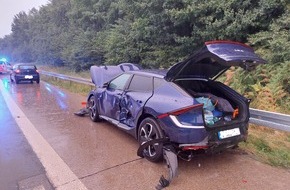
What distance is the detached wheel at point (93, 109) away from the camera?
6.86 meters

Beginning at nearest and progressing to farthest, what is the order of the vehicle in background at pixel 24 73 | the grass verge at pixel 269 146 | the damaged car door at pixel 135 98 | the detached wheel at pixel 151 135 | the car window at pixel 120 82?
the detached wheel at pixel 151 135 < the grass verge at pixel 269 146 < the damaged car door at pixel 135 98 < the car window at pixel 120 82 < the vehicle in background at pixel 24 73

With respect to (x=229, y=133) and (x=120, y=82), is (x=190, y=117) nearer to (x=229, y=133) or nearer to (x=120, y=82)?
(x=229, y=133)

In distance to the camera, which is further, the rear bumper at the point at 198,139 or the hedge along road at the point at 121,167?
the rear bumper at the point at 198,139

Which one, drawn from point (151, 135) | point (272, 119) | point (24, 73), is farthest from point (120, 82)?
point (24, 73)

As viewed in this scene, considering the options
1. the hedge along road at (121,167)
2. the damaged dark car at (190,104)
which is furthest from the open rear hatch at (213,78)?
the hedge along road at (121,167)

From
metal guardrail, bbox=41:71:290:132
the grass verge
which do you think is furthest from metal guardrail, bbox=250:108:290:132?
the grass verge

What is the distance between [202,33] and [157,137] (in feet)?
24.7

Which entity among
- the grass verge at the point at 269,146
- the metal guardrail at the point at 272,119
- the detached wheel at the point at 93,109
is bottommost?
the grass verge at the point at 269,146

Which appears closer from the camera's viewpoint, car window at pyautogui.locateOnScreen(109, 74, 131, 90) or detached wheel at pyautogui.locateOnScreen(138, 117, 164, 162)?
detached wheel at pyautogui.locateOnScreen(138, 117, 164, 162)

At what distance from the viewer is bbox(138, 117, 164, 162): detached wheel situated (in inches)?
167

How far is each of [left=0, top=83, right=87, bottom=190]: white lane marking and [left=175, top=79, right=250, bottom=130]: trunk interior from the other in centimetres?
210

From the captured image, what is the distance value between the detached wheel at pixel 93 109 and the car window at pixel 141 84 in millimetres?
1797

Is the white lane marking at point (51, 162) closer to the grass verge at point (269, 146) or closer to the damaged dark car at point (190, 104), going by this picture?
the damaged dark car at point (190, 104)

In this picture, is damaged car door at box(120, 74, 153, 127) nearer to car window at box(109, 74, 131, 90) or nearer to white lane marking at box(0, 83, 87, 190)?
car window at box(109, 74, 131, 90)
